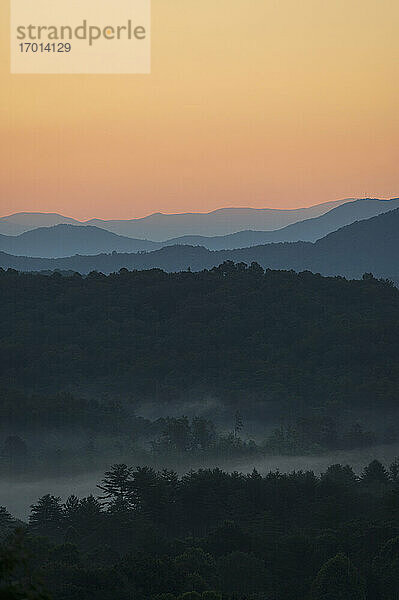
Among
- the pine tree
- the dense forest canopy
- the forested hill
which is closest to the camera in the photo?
the dense forest canopy

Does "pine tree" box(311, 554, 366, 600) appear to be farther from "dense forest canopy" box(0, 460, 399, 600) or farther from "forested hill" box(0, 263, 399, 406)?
"forested hill" box(0, 263, 399, 406)

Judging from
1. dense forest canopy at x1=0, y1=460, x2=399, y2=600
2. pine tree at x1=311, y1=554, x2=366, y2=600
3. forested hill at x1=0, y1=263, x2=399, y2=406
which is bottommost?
pine tree at x1=311, y1=554, x2=366, y2=600

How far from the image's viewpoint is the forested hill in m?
170

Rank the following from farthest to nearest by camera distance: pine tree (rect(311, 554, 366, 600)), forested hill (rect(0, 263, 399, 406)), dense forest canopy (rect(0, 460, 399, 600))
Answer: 1. forested hill (rect(0, 263, 399, 406))
2. pine tree (rect(311, 554, 366, 600))
3. dense forest canopy (rect(0, 460, 399, 600))

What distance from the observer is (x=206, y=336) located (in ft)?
604

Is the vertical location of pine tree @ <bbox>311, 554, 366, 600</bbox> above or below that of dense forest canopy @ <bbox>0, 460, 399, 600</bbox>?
below

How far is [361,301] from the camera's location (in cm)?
19088

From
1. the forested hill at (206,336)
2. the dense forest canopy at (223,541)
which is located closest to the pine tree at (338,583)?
the dense forest canopy at (223,541)

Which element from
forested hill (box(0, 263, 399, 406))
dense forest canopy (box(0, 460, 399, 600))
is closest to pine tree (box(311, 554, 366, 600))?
dense forest canopy (box(0, 460, 399, 600))

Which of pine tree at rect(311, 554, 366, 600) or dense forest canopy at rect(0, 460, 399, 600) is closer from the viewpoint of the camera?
dense forest canopy at rect(0, 460, 399, 600)

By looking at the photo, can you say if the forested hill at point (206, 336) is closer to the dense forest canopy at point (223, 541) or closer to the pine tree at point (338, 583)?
the dense forest canopy at point (223, 541)

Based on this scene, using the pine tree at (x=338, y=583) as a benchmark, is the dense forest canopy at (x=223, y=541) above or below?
above

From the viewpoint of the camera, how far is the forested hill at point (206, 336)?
16975 cm

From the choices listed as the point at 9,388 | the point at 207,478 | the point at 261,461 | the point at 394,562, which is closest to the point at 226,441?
the point at 261,461
